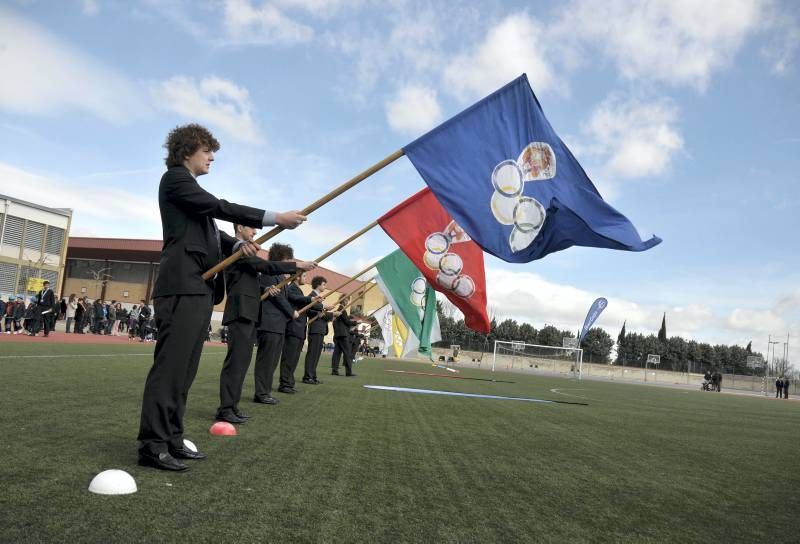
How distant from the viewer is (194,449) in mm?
4309

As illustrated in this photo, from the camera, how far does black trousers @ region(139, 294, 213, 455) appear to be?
3949 mm

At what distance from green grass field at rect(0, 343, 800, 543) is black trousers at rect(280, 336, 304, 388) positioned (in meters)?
1.80

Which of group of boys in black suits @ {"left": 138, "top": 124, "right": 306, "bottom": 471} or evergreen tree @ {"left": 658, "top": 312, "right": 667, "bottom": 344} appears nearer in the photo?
group of boys in black suits @ {"left": 138, "top": 124, "right": 306, "bottom": 471}

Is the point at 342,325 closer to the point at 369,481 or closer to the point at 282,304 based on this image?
the point at 282,304

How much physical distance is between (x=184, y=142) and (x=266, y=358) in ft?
13.8

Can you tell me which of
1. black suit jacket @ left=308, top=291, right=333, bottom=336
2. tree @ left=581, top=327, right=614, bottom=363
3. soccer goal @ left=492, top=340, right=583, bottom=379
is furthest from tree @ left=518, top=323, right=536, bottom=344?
black suit jacket @ left=308, top=291, right=333, bottom=336

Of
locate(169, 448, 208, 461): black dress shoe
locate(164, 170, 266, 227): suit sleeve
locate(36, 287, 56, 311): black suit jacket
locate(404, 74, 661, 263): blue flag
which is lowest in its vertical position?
locate(169, 448, 208, 461): black dress shoe

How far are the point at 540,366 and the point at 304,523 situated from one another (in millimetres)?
52407

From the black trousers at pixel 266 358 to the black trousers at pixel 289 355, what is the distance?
1.58 metres

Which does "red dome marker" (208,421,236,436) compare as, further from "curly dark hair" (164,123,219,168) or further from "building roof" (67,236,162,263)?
"building roof" (67,236,162,263)

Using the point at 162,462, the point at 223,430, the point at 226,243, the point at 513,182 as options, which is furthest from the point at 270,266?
the point at 513,182

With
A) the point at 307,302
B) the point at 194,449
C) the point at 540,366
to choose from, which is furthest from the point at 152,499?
the point at 540,366

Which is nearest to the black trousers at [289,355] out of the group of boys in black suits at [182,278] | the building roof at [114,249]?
the group of boys in black suits at [182,278]

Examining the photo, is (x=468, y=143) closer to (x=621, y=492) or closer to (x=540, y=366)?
(x=621, y=492)
